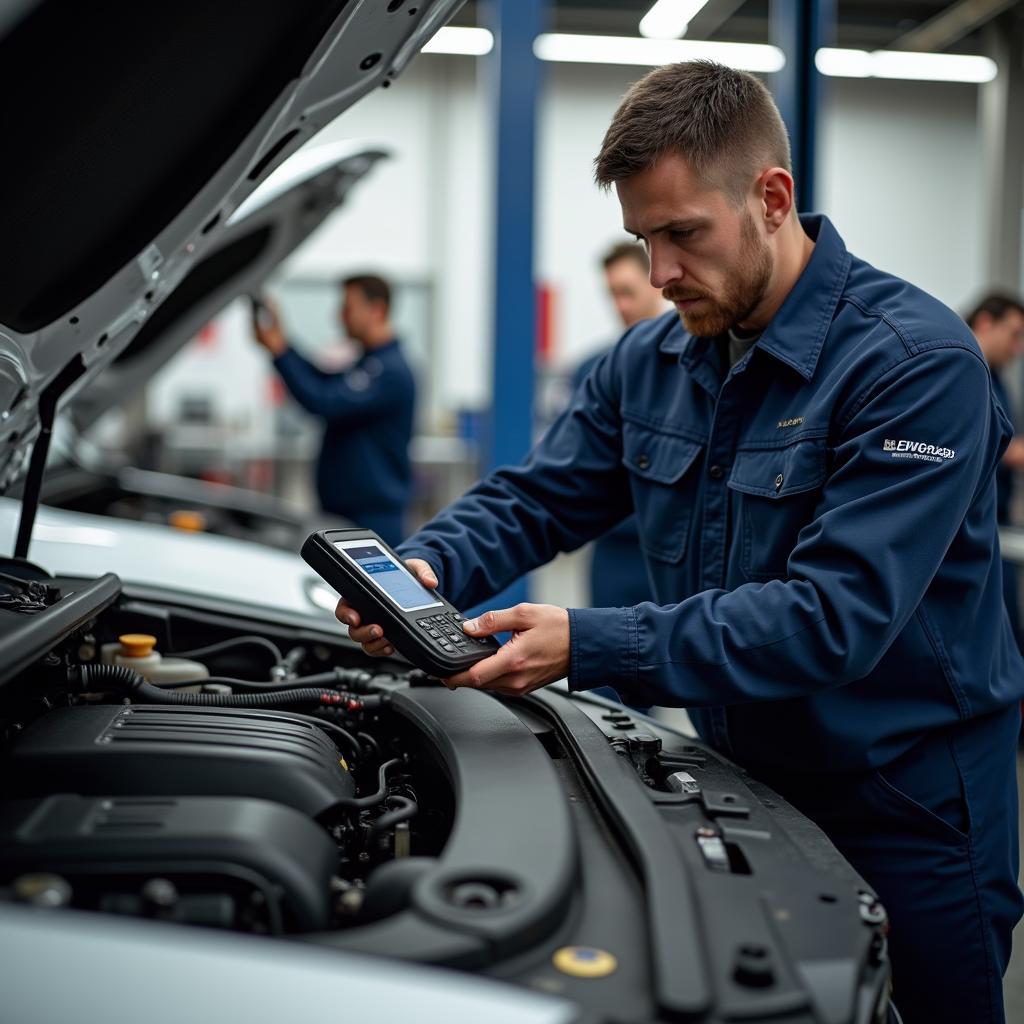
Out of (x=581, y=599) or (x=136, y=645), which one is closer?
(x=136, y=645)

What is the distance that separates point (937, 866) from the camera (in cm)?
139

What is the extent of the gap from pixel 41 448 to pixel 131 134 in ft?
1.68

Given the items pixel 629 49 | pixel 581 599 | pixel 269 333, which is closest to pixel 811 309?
pixel 269 333

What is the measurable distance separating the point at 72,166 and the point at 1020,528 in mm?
4355

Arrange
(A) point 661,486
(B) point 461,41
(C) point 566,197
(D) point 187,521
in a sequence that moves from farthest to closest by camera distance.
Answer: (C) point 566,197 < (B) point 461,41 < (D) point 187,521 < (A) point 661,486

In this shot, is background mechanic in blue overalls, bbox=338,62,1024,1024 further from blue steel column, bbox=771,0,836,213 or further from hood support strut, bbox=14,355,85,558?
blue steel column, bbox=771,0,836,213

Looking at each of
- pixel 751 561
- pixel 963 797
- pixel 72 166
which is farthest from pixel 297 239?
pixel 963 797

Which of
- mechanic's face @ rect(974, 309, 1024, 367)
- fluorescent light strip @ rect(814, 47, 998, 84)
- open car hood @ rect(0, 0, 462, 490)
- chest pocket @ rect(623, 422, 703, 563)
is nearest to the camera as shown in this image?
open car hood @ rect(0, 0, 462, 490)

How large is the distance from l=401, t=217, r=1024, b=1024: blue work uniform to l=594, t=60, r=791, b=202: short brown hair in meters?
0.17

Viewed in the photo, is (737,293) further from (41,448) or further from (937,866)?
(41,448)

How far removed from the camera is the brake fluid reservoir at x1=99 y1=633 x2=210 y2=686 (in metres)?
1.65

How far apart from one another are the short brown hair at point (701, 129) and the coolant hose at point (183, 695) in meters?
0.79

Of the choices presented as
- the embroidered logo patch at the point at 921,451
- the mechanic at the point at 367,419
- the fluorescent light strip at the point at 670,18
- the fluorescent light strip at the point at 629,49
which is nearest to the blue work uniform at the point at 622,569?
the mechanic at the point at 367,419

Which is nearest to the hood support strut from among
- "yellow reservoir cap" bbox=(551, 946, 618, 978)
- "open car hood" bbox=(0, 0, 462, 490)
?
"open car hood" bbox=(0, 0, 462, 490)
